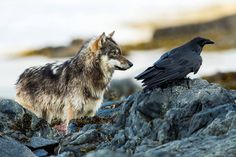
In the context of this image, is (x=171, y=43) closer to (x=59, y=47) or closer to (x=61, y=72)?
(x=59, y=47)

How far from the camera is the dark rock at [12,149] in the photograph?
17984 millimetres

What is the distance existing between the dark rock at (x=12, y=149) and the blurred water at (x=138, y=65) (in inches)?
1561

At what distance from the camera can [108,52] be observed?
25953 mm

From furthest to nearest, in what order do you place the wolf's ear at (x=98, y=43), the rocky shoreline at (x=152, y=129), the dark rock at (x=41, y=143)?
the wolf's ear at (x=98, y=43) → the dark rock at (x=41, y=143) → the rocky shoreline at (x=152, y=129)

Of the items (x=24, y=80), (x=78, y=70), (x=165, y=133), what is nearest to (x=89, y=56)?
(x=78, y=70)

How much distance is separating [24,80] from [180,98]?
9602 millimetres

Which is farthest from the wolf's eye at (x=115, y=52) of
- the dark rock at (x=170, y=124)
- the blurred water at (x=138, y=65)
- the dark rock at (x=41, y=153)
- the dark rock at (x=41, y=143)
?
the blurred water at (x=138, y=65)

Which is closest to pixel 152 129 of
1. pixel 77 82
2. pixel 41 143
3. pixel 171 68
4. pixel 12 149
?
pixel 171 68

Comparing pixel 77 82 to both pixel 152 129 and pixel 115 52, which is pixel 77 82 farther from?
pixel 152 129

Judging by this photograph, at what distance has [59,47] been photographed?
107m

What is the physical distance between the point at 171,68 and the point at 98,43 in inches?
279

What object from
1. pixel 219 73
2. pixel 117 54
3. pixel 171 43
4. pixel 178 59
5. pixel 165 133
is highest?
pixel 171 43

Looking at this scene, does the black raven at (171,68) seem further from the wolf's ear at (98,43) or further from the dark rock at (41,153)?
the wolf's ear at (98,43)

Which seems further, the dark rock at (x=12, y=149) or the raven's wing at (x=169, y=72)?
the raven's wing at (x=169, y=72)
